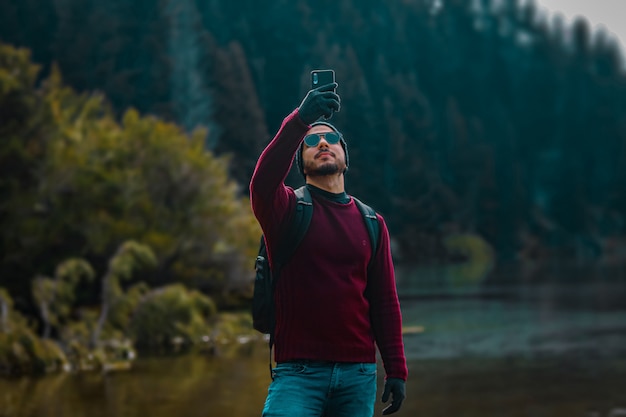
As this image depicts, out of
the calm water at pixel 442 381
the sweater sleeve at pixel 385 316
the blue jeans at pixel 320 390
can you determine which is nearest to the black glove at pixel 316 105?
the sweater sleeve at pixel 385 316

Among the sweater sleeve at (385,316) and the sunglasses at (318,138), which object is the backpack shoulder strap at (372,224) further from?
the sunglasses at (318,138)

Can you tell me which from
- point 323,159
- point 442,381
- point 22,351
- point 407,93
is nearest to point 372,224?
point 323,159

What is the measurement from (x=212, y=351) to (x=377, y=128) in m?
83.0

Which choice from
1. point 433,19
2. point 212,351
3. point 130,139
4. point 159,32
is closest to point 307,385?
point 212,351

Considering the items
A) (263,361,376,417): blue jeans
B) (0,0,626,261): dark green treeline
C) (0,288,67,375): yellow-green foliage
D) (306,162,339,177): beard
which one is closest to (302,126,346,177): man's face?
(306,162,339,177): beard

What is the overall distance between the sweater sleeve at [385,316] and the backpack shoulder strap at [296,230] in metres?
0.39

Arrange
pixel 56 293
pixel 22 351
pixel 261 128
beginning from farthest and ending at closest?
1. pixel 261 128
2. pixel 56 293
3. pixel 22 351

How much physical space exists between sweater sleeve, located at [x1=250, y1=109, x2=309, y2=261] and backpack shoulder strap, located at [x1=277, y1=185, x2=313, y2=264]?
53 mm

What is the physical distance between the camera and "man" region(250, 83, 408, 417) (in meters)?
4.87

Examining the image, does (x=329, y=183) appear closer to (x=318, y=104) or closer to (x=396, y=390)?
(x=318, y=104)

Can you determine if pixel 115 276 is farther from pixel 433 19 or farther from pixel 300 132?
pixel 433 19

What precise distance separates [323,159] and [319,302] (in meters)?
0.66

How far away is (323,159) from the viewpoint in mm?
5102

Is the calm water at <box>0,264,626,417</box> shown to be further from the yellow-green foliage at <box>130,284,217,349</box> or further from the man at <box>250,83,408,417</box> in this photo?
the man at <box>250,83,408,417</box>
